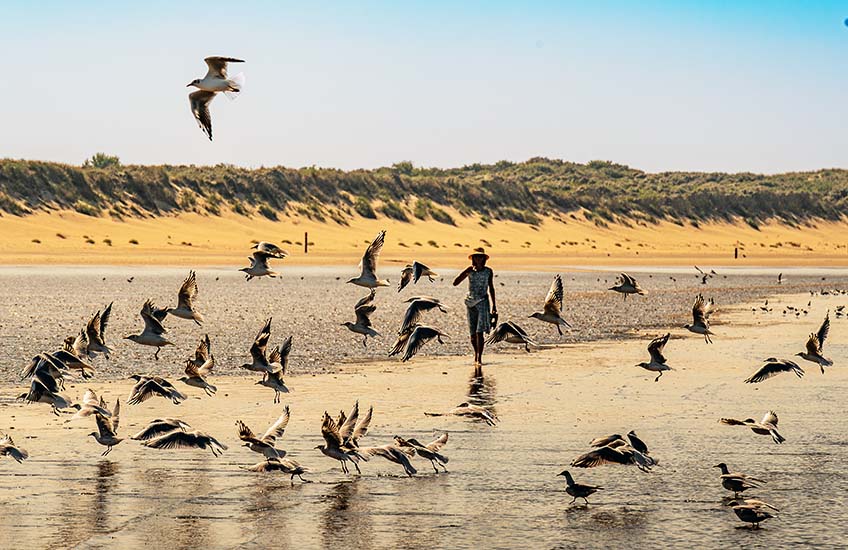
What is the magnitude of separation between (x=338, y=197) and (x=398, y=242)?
58.5 feet

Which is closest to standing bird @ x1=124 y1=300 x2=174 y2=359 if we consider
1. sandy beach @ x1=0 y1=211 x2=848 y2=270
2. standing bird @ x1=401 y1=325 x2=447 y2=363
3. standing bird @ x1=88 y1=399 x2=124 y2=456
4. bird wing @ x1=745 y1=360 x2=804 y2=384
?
standing bird @ x1=401 y1=325 x2=447 y2=363

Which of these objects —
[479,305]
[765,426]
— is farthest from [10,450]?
[479,305]

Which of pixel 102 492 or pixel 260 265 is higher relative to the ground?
pixel 260 265

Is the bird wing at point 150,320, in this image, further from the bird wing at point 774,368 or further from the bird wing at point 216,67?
the bird wing at point 774,368

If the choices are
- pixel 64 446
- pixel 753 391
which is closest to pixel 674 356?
pixel 753 391

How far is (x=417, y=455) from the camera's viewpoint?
40.8 ft

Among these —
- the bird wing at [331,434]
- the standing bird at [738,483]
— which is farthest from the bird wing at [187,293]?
the standing bird at [738,483]

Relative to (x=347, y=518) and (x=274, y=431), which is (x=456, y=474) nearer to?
(x=274, y=431)

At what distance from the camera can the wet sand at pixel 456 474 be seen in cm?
966

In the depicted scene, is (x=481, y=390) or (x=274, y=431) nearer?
(x=274, y=431)

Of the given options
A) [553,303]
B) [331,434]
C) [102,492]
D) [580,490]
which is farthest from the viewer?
[553,303]

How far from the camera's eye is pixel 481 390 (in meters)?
17.5

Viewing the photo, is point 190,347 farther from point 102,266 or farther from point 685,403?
point 102,266

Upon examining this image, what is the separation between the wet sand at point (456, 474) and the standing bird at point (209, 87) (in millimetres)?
3378
